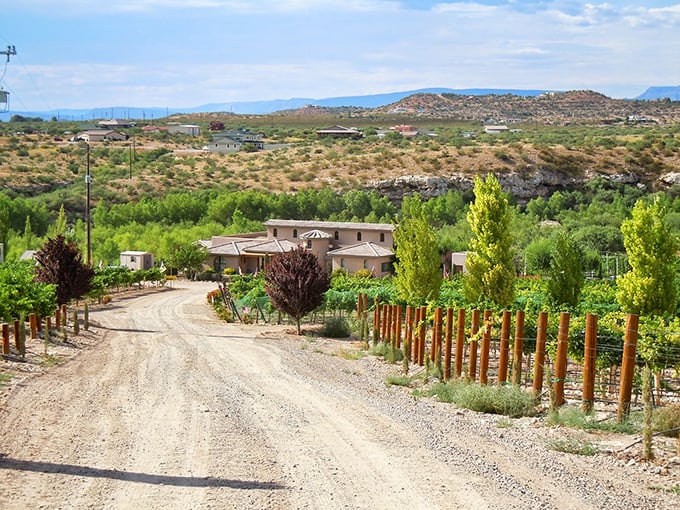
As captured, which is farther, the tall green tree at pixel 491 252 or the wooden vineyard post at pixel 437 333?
the tall green tree at pixel 491 252

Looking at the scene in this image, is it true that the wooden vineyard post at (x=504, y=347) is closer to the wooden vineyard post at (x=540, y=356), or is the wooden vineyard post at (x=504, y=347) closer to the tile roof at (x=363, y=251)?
the wooden vineyard post at (x=540, y=356)

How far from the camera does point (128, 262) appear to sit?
213 ft

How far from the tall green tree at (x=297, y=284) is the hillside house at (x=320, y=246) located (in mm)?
28004

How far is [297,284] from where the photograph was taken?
30.4m

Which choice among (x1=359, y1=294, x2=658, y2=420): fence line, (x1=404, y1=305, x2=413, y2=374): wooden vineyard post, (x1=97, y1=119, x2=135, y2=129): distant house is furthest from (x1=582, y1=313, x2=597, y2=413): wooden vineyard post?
(x1=97, y1=119, x2=135, y2=129): distant house

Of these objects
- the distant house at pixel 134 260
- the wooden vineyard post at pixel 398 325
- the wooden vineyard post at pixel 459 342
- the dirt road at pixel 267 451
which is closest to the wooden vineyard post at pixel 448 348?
the wooden vineyard post at pixel 459 342

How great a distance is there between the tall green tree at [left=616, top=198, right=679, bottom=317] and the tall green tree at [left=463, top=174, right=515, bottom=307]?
439 cm

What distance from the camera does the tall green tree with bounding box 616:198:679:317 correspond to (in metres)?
26.0

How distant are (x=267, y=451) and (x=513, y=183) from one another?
89431mm

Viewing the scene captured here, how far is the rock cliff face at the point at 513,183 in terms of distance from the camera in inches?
3765

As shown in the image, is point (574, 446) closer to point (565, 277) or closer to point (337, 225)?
point (565, 277)

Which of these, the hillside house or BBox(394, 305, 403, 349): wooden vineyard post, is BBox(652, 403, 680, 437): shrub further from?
the hillside house

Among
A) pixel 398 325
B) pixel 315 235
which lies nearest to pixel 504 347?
pixel 398 325

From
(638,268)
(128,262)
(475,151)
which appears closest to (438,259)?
(638,268)
